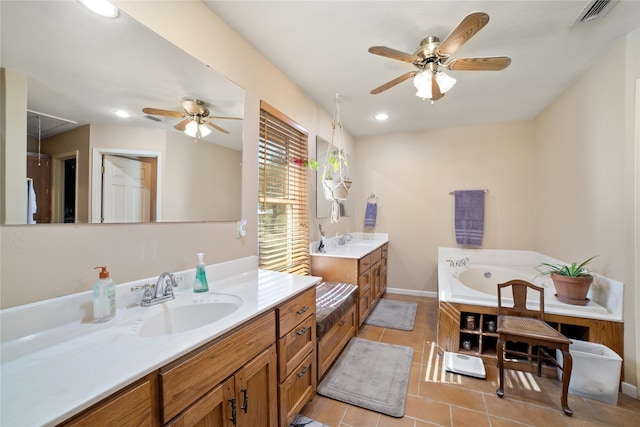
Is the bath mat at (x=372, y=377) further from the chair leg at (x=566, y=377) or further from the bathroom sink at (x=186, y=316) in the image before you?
the bathroom sink at (x=186, y=316)

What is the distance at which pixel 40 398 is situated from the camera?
57cm

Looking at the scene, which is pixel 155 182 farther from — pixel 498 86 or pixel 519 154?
pixel 519 154

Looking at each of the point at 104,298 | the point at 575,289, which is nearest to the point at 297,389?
the point at 104,298

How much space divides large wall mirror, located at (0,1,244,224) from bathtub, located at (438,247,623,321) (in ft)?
7.72

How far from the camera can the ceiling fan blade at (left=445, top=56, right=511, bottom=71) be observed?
1.64 m

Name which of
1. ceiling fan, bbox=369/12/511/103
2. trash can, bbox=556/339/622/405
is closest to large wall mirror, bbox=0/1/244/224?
ceiling fan, bbox=369/12/511/103

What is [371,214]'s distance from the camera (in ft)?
13.5

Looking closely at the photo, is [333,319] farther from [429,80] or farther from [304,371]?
[429,80]

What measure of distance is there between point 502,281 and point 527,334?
5.55 ft

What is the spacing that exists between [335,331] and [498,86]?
279 centimetres

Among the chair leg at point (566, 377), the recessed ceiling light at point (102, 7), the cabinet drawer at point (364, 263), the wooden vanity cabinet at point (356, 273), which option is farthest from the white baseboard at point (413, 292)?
the recessed ceiling light at point (102, 7)

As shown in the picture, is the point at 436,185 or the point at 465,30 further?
the point at 436,185

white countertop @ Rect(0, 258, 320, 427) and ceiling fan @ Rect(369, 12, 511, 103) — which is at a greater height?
ceiling fan @ Rect(369, 12, 511, 103)

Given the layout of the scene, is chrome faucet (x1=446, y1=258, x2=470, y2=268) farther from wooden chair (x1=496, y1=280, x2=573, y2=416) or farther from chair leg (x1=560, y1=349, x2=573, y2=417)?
chair leg (x1=560, y1=349, x2=573, y2=417)
